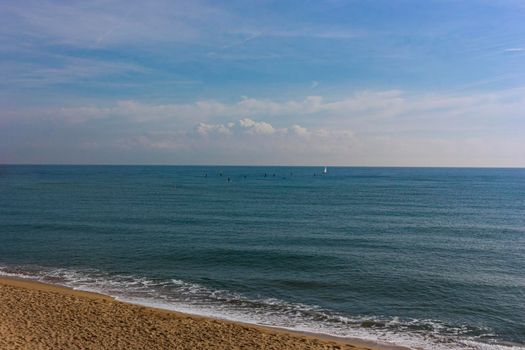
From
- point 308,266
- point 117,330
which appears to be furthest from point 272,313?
point 308,266

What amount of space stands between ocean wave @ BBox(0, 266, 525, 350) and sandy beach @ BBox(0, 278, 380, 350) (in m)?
1.27

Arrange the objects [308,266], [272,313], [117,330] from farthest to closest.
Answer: [308,266], [272,313], [117,330]

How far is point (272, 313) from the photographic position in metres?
19.3

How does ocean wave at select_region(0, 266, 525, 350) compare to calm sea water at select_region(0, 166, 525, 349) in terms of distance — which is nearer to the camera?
ocean wave at select_region(0, 266, 525, 350)

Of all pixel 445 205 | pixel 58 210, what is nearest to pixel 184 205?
pixel 58 210

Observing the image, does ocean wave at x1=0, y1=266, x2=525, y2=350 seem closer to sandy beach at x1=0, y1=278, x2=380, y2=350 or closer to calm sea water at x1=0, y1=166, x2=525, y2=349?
calm sea water at x1=0, y1=166, x2=525, y2=349

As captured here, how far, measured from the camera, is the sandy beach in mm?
14266

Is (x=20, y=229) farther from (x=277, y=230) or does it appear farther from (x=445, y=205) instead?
(x=445, y=205)

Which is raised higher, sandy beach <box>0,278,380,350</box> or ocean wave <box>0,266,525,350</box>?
sandy beach <box>0,278,380,350</box>

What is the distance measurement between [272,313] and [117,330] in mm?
7051

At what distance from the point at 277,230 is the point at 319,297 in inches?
757

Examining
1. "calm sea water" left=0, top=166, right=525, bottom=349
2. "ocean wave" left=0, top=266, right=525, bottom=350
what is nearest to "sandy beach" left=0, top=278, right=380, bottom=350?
"ocean wave" left=0, top=266, right=525, bottom=350

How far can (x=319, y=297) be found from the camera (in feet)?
71.0

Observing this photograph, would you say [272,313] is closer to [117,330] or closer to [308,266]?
[117,330]
